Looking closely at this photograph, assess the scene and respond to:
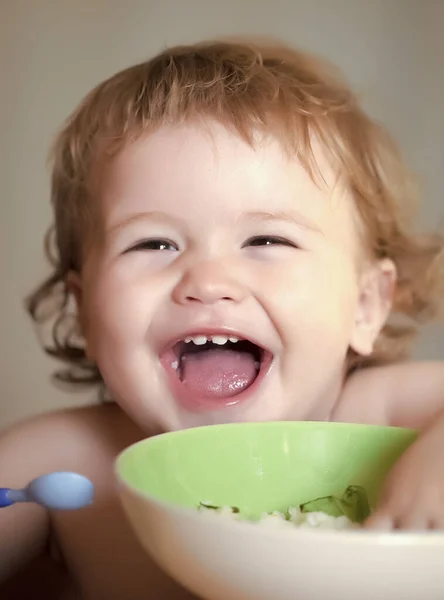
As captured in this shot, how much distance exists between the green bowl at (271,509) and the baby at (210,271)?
3.0 inches

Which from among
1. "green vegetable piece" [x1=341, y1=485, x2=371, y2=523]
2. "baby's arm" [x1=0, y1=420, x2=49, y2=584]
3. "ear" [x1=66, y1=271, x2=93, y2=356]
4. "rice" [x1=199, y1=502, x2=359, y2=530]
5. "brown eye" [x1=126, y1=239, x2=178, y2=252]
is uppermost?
"brown eye" [x1=126, y1=239, x2=178, y2=252]

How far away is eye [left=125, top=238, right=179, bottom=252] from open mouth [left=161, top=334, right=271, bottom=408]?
9 cm

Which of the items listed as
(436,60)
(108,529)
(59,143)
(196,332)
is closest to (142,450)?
(196,332)

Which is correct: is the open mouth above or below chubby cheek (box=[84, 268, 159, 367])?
below

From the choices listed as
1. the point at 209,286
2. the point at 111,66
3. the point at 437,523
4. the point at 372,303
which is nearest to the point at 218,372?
the point at 209,286

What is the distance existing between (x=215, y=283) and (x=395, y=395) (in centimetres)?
29

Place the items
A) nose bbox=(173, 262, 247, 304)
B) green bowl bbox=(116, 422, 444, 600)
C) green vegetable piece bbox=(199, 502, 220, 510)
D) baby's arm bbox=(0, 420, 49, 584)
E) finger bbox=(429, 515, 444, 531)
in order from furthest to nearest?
1. baby's arm bbox=(0, 420, 49, 584)
2. nose bbox=(173, 262, 247, 304)
3. green vegetable piece bbox=(199, 502, 220, 510)
4. finger bbox=(429, 515, 444, 531)
5. green bowl bbox=(116, 422, 444, 600)

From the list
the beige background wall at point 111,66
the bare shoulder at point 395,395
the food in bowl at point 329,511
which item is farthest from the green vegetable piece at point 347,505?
the beige background wall at point 111,66

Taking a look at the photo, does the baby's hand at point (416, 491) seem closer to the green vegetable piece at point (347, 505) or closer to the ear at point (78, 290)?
the green vegetable piece at point (347, 505)

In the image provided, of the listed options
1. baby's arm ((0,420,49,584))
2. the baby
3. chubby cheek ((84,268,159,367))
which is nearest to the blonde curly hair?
the baby

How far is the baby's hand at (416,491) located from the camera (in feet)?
1.55

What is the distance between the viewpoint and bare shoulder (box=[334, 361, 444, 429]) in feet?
2.63

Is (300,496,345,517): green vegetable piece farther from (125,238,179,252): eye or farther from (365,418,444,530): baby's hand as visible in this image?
(125,238,179,252): eye

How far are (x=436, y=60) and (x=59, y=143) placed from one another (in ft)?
2.08
